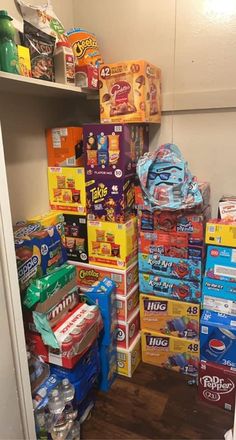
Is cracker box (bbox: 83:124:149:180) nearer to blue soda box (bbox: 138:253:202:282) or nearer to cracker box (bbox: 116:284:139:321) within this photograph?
blue soda box (bbox: 138:253:202:282)

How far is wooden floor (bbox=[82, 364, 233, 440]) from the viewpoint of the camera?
1.57 metres

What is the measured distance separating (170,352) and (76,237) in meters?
0.87

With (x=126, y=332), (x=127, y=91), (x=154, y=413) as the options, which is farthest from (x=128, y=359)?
(x=127, y=91)

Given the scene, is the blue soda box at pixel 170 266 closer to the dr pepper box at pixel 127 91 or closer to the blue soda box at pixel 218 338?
the blue soda box at pixel 218 338

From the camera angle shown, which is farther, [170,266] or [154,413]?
[170,266]

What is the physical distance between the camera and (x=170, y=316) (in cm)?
187

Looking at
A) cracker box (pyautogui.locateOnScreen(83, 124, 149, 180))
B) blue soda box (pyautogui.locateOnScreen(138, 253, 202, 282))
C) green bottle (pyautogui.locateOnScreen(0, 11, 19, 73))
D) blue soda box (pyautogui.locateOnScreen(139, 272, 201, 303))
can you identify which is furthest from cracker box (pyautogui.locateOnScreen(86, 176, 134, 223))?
green bottle (pyautogui.locateOnScreen(0, 11, 19, 73))

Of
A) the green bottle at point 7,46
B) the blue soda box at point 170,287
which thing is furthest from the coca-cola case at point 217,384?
the green bottle at point 7,46

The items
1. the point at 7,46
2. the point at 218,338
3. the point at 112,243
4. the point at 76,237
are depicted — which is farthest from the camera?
the point at 76,237

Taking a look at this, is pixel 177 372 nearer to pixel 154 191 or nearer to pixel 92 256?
pixel 92 256

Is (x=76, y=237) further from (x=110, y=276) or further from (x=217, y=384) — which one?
(x=217, y=384)

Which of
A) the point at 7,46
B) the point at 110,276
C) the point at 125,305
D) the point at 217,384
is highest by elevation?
the point at 7,46

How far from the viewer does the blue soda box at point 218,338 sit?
1.61m

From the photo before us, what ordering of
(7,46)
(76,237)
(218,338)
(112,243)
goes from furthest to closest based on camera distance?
1. (76,237)
2. (112,243)
3. (218,338)
4. (7,46)
